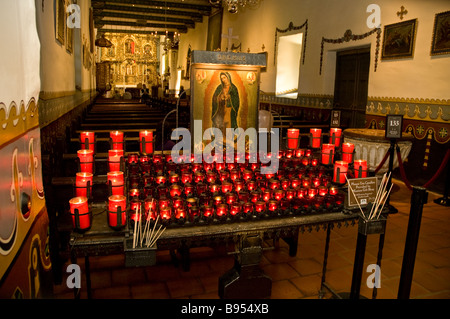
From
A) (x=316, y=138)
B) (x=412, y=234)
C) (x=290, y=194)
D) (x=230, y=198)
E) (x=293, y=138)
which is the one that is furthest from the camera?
(x=316, y=138)

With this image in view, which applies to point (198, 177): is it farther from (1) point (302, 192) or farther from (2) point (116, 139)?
(2) point (116, 139)

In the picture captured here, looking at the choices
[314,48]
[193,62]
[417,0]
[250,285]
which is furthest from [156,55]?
[250,285]

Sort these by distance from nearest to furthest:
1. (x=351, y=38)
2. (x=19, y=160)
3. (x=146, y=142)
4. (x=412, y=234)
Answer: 1. (x=19, y=160)
2. (x=412, y=234)
3. (x=146, y=142)
4. (x=351, y=38)

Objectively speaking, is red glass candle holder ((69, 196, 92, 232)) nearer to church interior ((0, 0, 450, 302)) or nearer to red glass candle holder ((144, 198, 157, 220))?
church interior ((0, 0, 450, 302))

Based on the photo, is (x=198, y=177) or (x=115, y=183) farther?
(x=198, y=177)

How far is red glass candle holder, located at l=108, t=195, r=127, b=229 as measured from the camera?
195cm

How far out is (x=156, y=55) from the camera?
87.9ft

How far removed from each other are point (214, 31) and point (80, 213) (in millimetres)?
15441

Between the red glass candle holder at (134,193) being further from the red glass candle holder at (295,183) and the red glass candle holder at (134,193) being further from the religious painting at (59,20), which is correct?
the religious painting at (59,20)

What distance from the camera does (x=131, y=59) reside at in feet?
84.9

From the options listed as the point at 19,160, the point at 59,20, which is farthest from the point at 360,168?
the point at 59,20

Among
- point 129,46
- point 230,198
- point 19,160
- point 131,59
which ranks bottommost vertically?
point 230,198

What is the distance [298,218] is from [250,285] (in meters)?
0.67
